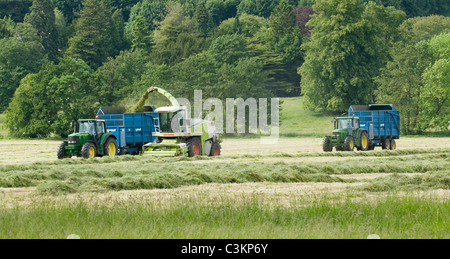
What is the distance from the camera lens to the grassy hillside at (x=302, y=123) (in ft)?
267

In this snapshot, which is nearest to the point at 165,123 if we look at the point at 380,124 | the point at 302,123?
the point at 380,124

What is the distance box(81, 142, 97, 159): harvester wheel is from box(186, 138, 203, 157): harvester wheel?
4.16 meters

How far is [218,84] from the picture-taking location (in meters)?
79.5

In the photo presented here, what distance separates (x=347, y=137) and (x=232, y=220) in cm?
2835

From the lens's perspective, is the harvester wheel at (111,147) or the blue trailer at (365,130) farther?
the blue trailer at (365,130)

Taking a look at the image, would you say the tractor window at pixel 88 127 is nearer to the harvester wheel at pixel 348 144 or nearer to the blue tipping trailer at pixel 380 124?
the harvester wheel at pixel 348 144

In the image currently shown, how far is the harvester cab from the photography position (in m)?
34.2

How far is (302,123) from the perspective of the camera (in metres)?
88.9

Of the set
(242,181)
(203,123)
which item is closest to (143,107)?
(203,123)

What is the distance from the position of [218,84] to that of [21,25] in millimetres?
60352

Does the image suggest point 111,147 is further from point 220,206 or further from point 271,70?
point 271,70

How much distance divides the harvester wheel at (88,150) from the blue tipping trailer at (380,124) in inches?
685

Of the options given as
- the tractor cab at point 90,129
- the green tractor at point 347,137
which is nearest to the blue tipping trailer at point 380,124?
the green tractor at point 347,137

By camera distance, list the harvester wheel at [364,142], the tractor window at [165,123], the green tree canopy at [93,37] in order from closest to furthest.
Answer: the tractor window at [165,123] < the harvester wheel at [364,142] < the green tree canopy at [93,37]
